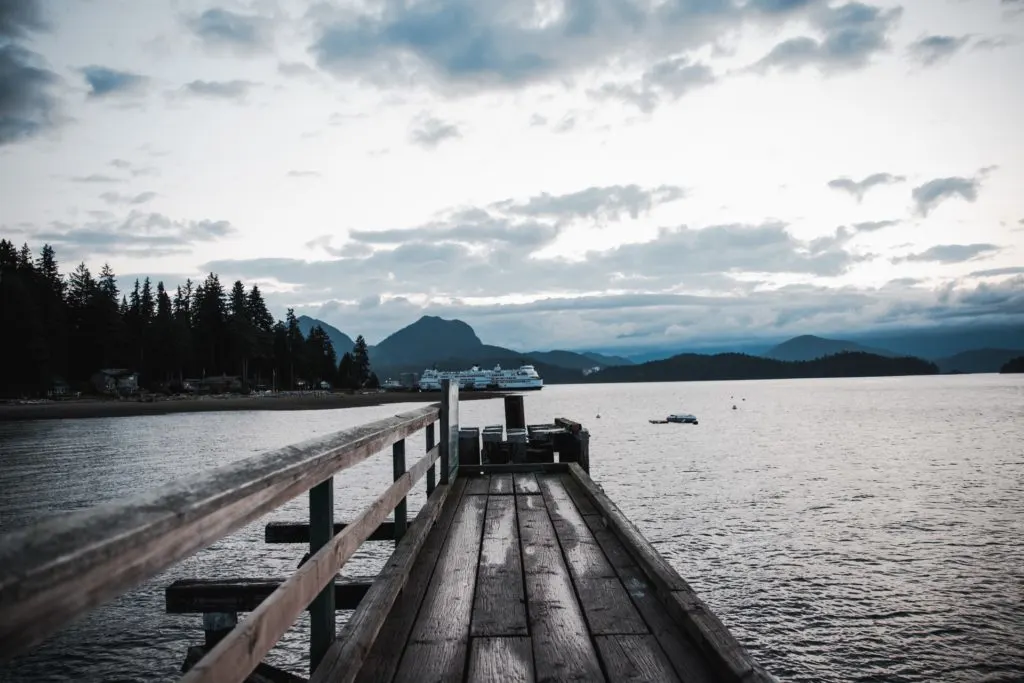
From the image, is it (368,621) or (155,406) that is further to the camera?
(155,406)

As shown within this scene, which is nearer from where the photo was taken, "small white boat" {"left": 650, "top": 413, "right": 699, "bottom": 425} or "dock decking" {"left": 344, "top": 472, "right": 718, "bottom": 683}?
"dock decking" {"left": 344, "top": 472, "right": 718, "bottom": 683}

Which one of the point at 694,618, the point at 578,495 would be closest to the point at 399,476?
the point at 694,618

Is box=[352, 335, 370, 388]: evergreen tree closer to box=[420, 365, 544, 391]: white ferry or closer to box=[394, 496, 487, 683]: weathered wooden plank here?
box=[420, 365, 544, 391]: white ferry

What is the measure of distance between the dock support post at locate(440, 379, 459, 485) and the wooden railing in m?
4.46

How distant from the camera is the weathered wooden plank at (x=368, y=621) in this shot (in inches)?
122

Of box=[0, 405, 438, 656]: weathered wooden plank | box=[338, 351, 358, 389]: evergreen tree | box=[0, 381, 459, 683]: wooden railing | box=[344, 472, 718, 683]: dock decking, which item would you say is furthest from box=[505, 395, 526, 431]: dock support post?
box=[338, 351, 358, 389]: evergreen tree

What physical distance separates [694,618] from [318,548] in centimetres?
208

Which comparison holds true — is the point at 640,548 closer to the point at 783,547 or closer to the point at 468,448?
the point at 468,448

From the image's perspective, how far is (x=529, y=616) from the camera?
4.31 m

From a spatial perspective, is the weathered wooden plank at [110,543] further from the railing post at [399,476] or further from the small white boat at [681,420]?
the small white boat at [681,420]

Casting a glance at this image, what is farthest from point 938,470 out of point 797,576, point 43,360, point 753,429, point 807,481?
point 43,360

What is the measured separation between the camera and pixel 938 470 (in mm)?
26141

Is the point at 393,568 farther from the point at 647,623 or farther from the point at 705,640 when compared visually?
the point at 705,640

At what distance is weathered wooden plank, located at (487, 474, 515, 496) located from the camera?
8.95 metres
